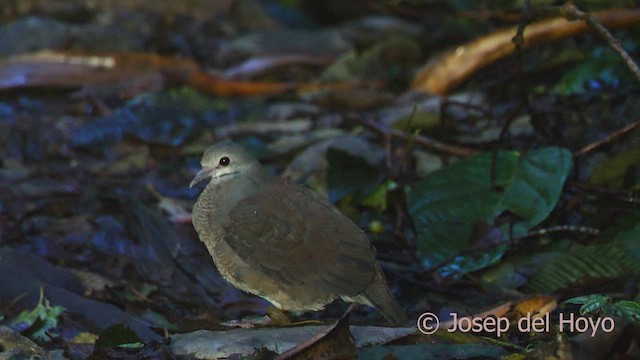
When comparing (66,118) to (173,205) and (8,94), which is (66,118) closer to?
(8,94)

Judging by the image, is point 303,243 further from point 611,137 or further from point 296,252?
point 611,137

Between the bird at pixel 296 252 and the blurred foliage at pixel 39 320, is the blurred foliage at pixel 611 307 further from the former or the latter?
the blurred foliage at pixel 39 320

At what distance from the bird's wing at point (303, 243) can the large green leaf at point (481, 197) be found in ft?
3.04

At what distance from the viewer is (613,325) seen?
10.9 ft

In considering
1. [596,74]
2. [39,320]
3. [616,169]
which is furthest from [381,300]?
[596,74]

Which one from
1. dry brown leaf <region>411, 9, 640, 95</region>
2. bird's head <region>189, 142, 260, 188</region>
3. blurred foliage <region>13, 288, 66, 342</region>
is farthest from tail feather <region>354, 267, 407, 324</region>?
dry brown leaf <region>411, 9, 640, 95</region>

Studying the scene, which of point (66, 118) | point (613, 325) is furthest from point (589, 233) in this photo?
point (66, 118)

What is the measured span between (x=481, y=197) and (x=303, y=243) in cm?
133

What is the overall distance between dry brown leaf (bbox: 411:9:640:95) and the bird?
101 inches

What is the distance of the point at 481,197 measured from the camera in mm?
5152

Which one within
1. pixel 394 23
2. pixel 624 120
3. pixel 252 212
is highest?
pixel 252 212

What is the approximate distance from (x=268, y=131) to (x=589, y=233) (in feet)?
8.66

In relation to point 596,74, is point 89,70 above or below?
below

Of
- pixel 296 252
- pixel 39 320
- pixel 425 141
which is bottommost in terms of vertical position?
pixel 425 141
